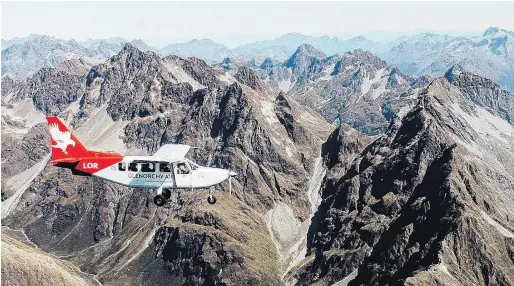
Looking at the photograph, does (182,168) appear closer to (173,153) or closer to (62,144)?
(173,153)

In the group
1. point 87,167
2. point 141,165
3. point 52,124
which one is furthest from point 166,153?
point 52,124

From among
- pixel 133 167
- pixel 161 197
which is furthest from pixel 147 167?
pixel 161 197

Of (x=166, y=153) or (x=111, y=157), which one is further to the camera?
(x=166, y=153)

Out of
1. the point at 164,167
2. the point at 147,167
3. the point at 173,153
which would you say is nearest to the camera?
the point at 147,167

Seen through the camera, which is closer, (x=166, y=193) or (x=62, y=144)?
(x=62, y=144)

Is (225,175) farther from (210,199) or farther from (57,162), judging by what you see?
(57,162)

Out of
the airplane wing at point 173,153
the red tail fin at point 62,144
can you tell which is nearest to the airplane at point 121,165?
the red tail fin at point 62,144

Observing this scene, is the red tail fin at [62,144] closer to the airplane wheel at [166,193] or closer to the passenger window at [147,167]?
the passenger window at [147,167]
